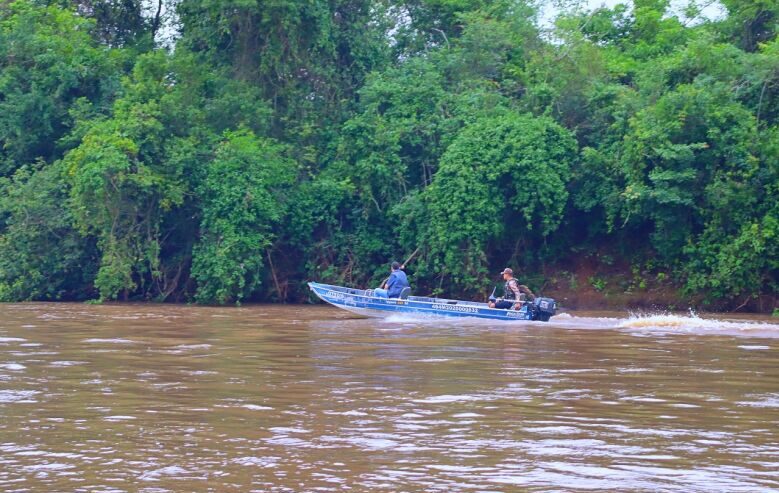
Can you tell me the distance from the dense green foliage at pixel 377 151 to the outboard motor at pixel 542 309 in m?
5.25

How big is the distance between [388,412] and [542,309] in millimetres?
11062

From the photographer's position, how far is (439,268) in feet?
91.1

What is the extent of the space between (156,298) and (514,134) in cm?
1038

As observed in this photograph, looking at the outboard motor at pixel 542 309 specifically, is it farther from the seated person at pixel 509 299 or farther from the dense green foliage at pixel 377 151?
the dense green foliage at pixel 377 151

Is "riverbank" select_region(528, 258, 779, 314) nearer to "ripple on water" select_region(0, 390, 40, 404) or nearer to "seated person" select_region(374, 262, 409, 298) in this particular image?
"seated person" select_region(374, 262, 409, 298)

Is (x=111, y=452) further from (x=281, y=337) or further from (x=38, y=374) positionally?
(x=281, y=337)

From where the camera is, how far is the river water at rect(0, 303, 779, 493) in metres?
8.04

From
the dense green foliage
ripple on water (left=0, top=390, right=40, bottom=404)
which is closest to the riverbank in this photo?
the dense green foliage

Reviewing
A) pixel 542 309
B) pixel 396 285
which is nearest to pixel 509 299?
pixel 542 309

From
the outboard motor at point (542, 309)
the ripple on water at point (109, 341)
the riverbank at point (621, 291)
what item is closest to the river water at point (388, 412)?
the ripple on water at point (109, 341)

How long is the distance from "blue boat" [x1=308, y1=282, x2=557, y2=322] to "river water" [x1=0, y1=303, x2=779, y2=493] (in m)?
2.80

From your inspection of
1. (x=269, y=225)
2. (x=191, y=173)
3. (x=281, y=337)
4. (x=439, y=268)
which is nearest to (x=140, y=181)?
(x=191, y=173)

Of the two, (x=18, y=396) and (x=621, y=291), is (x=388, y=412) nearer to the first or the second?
(x=18, y=396)

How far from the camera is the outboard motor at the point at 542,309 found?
21.2 metres
